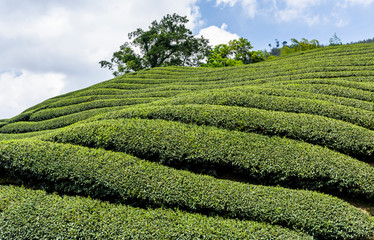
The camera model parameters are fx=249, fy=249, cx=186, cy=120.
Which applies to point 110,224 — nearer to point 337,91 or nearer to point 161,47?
point 337,91

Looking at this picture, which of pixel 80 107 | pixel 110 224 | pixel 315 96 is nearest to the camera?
pixel 110 224

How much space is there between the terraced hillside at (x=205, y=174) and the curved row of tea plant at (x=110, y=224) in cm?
3

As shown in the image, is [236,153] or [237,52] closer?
[236,153]

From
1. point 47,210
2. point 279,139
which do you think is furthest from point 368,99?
point 47,210

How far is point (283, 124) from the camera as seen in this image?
10.0 m

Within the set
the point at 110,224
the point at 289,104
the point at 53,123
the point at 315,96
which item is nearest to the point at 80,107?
the point at 53,123

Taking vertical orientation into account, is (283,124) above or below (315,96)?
below

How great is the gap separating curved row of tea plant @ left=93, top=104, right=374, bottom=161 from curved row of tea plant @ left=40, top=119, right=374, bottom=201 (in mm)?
499

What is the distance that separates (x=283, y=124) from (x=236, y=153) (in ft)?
8.79

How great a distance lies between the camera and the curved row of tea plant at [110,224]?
20.8ft

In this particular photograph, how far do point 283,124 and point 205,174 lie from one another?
390 centimetres

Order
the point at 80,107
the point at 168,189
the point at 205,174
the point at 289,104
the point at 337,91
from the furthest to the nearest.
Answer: the point at 80,107 → the point at 337,91 → the point at 289,104 → the point at 205,174 → the point at 168,189

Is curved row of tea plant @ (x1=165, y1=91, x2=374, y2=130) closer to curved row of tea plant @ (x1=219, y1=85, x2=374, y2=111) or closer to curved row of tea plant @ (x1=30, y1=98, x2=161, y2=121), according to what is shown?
curved row of tea plant @ (x1=219, y1=85, x2=374, y2=111)

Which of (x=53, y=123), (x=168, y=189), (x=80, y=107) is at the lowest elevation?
(x=168, y=189)
